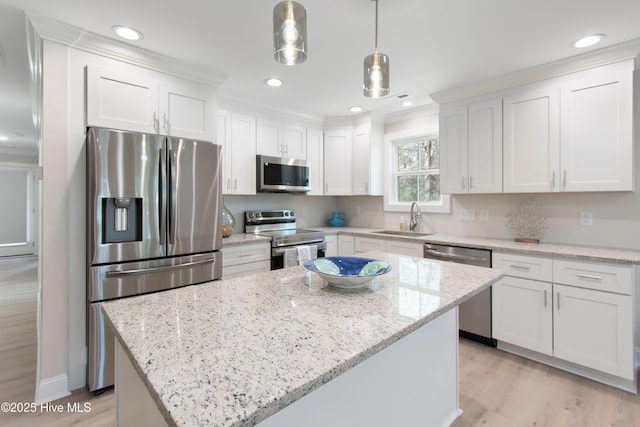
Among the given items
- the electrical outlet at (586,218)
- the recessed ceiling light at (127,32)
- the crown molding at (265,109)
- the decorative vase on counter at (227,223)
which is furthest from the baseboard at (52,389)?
the electrical outlet at (586,218)

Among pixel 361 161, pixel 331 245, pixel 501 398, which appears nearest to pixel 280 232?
pixel 331 245

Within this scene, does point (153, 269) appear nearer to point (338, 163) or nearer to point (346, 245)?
point (346, 245)

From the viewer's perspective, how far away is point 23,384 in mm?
2262

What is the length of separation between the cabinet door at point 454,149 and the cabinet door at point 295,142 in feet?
5.28

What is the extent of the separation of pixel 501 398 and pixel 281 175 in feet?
9.08

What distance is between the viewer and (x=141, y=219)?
2193 mm

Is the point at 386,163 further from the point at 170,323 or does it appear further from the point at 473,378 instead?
the point at 170,323

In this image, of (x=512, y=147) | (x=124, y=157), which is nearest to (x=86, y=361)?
(x=124, y=157)

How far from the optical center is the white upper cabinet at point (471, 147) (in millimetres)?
2902

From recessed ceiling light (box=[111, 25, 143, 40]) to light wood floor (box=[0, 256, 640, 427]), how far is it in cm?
239

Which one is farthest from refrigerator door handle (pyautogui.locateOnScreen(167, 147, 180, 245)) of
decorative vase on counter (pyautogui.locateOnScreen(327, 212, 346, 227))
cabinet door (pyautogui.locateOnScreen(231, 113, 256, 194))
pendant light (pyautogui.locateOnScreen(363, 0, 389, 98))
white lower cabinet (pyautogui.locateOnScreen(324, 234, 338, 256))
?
decorative vase on counter (pyautogui.locateOnScreen(327, 212, 346, 227))

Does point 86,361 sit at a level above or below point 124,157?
Answer: below

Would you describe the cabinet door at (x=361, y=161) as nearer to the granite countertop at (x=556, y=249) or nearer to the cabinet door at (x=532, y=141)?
the granite countertop at (x=556, y=249)

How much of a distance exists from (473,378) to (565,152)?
6.22 ft
